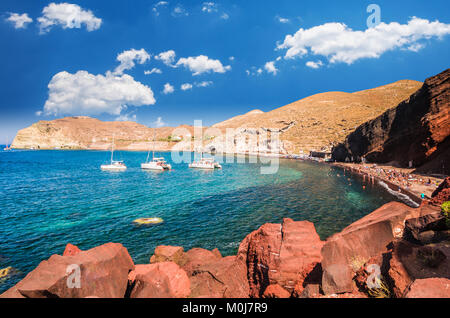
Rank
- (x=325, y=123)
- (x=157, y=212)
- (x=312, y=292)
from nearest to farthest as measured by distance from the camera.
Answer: (x=312, y=292) < (x=157, y=212) < (x=325, y=123)

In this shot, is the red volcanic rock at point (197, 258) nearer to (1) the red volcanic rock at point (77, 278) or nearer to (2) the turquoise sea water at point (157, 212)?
(2) the turquoise sea water at point (157, 212)

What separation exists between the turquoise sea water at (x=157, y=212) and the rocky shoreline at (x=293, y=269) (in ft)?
20.3

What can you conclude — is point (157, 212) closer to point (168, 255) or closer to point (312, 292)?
point (168, 255)

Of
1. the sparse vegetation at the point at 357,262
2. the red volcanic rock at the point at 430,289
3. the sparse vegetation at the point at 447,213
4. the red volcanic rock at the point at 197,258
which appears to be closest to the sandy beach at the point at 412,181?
the sparse vegetation at the point at 447,213

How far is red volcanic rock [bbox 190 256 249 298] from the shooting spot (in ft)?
24.1

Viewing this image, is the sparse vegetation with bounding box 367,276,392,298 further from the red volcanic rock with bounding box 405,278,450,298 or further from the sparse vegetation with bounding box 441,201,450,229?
the sparse vegetation with bounding box 441,201,450,229

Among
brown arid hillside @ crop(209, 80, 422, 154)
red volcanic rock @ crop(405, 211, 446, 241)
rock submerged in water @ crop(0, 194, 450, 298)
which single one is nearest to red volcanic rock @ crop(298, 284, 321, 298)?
rock submerged in water @ crop(0, 194, 450, 298)

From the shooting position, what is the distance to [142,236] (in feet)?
54.2

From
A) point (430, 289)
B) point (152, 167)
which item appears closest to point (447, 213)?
point (430, 289)

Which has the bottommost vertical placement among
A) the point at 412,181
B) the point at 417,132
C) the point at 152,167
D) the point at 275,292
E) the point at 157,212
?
the point at 157,212

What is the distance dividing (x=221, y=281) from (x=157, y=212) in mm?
16365

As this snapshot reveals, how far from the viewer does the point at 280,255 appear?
301 inches
